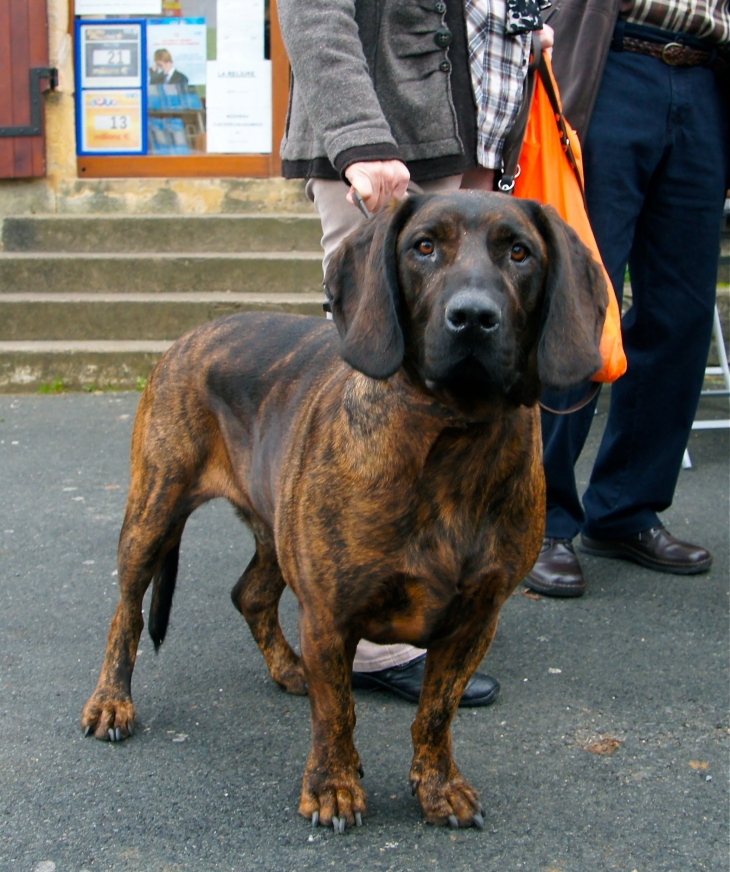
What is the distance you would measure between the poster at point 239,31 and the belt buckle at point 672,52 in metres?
5.58

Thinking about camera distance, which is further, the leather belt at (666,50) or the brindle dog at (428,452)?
the leather belt at (666,50)

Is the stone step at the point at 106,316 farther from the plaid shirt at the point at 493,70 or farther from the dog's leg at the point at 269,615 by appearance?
the plaid shirt at the point at 493,70

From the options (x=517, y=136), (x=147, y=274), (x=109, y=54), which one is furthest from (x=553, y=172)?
(x=109, y=54)

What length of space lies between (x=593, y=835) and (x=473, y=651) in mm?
532

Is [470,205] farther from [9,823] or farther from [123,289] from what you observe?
[123,289]

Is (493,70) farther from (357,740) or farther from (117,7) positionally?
(117,7)

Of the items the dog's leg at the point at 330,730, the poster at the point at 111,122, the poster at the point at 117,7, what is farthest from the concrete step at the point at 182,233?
the dog's leg at the point at 330,730

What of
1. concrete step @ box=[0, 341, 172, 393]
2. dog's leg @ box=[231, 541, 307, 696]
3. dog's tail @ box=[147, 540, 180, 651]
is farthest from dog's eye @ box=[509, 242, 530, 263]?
concrete step @ box=[0, 341, 172, 393]

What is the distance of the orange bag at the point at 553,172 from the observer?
3459 millimetres

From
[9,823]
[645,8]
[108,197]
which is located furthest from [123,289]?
[9,823]

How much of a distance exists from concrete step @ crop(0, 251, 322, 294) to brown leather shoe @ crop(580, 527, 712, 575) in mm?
4198

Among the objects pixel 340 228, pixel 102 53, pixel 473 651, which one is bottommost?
pixel 473 651

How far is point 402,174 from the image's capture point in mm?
2949

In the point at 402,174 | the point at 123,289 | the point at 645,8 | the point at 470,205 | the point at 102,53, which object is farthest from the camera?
the point at 102,53
